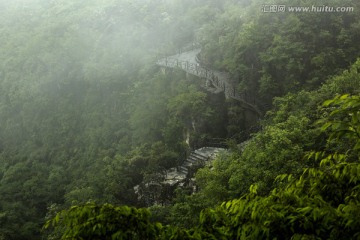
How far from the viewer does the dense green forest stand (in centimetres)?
382

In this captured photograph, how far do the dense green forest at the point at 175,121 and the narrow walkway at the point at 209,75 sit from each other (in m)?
0.42

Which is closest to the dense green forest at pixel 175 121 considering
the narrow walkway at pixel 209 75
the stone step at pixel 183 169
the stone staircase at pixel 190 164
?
the narrow walkway at pixel 209 75

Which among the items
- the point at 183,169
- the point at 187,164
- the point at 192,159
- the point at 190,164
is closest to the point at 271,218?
the point at 183,169

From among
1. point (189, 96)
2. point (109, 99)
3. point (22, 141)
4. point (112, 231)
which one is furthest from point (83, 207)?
point (22, 141)

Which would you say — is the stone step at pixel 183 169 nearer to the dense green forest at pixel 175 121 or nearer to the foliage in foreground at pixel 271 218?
the dense green forest at pixel 175 121

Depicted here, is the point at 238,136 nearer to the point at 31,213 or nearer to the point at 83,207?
the point at 31,213

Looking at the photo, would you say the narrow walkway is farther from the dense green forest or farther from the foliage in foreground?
the foliage in foreground

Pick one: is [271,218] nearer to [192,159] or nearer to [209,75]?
[192,159]

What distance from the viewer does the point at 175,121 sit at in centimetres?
2389

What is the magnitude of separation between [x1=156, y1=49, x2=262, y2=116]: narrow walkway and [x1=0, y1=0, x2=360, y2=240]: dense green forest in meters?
0.42

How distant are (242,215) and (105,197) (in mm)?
15957

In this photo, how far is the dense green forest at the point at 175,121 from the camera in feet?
12.5

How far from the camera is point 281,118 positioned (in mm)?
16594

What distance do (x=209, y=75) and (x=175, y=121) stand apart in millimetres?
4375
